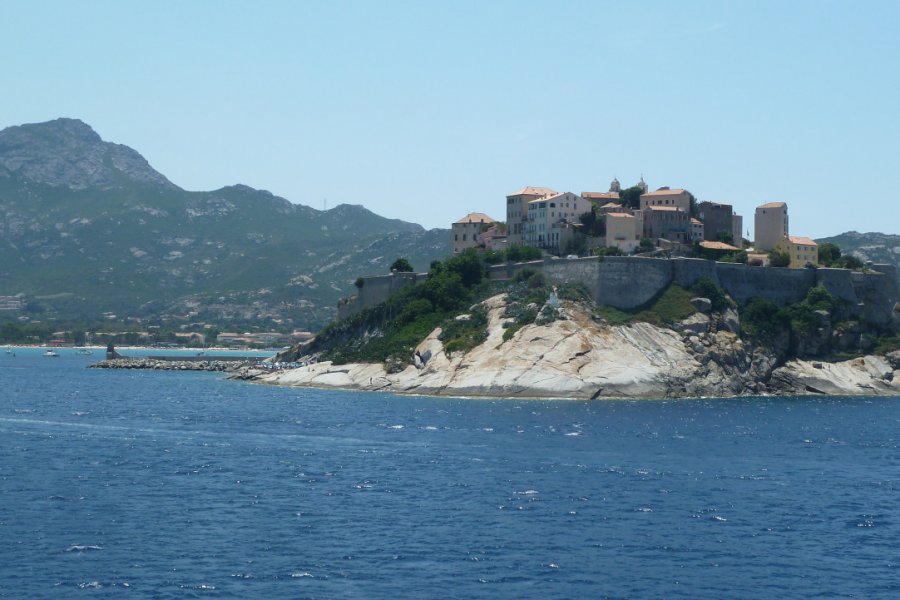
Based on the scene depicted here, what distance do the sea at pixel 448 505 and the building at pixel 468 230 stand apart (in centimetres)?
5821

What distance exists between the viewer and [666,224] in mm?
132875

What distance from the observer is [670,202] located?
444ft

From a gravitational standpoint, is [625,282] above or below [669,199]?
below

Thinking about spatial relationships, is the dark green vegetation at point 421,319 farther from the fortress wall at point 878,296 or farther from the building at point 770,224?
the fortress wall at point 878,296

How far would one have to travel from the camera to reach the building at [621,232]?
128500 millimetres

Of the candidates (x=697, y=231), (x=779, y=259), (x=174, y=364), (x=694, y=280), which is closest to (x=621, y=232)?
(x=697, y=231)

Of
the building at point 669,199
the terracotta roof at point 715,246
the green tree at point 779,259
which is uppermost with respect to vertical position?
the building at point 669,199

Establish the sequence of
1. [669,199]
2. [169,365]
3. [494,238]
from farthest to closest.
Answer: [169,365] → [494,238] → [669,199]

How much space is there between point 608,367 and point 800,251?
3881 cm

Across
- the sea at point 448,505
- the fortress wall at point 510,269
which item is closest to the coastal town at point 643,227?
the fortress wall at point 510,269

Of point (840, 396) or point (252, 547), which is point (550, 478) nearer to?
point (252, 547)

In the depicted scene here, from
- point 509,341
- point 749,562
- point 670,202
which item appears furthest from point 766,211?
point 749,562

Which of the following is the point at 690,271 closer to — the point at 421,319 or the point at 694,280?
the point at 694,280

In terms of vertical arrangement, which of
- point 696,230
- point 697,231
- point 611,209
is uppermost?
point 611,209
